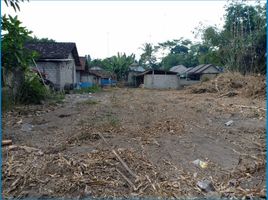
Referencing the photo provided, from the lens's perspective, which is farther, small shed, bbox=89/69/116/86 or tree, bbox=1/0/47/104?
small shed, bbox=89/69/116/86

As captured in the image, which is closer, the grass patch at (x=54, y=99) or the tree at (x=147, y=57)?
the grass patch at (x=54, y=99)

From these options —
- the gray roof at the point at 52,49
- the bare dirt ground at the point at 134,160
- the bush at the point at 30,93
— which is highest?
the gray roof at the point at 52,49

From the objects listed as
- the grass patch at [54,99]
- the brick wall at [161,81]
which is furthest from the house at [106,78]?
the grass patch at [54,99]

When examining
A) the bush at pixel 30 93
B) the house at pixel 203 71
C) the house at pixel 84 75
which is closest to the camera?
the bush at pixel 30 93

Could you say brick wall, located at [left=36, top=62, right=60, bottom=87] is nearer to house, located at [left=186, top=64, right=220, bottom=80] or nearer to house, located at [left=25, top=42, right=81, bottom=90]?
house, located at [left=25, top=42, right=81, bottom=90]

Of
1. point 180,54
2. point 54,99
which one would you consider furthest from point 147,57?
point 54,99

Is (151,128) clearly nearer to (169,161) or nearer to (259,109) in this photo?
(169,161)

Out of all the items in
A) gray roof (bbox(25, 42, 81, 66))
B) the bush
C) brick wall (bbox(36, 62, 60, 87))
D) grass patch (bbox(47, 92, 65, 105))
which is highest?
gray roof (bbox(25, 42, 81, 66))

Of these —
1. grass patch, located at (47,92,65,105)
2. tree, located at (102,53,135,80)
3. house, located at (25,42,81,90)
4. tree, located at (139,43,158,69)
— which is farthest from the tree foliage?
tree, located at (139,43,158,69)

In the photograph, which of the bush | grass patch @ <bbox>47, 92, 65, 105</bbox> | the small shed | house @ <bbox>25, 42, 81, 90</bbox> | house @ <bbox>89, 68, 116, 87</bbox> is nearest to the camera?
the bush

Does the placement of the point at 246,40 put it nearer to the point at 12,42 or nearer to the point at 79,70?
the point at 79,70

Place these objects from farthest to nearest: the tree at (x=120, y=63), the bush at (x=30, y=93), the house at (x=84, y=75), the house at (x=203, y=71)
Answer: the house at (x=203, y=71)
the tree at (x=120, y=63)
the house at (x=84, y=75)
the bush at (x=30, y=93)

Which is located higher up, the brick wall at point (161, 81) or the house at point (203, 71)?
the house at point (203, 71)

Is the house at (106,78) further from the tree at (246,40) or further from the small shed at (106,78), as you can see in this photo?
the tree at (246,40)
